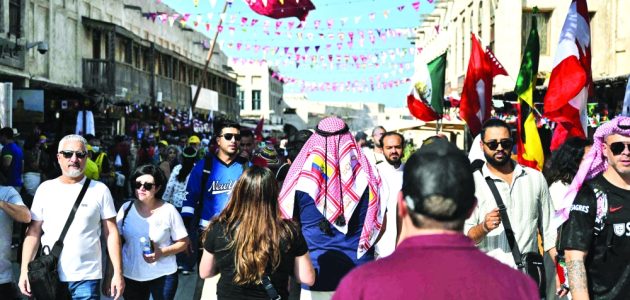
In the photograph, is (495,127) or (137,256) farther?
(137,256)

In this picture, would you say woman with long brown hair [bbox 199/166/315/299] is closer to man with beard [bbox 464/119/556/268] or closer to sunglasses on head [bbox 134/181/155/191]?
man with beard [bbox 464/119/556/268]

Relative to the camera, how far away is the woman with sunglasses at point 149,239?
5898 millimetres

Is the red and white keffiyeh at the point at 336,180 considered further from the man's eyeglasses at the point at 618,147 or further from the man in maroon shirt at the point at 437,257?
the man in maroon shirt at the point at 437,257

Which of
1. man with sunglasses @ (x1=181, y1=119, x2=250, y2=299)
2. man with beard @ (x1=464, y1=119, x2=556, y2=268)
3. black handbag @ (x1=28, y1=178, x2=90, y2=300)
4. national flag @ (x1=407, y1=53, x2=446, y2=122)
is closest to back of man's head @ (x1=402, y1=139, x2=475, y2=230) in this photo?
man with beard @ (x1=464, y1=119, x2=556, y2=268)

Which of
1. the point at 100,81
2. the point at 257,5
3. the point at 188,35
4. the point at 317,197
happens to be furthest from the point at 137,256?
the point at 188,35

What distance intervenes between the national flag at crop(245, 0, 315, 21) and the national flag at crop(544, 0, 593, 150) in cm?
1064

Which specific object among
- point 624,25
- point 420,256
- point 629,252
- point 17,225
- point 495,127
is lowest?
point 17,225

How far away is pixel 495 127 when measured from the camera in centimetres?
542

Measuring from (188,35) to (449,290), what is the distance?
4376cm

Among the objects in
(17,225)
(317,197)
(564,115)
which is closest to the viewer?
(317,197)

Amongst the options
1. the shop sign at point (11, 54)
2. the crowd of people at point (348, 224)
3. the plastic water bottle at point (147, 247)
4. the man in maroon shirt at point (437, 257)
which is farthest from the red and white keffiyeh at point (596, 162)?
the shop sign at point (11, 54)

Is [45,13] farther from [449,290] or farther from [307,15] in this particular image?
[449,290]

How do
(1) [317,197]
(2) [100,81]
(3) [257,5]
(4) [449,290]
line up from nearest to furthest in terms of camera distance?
(4) [449,290] < (1) [317,197] < (3) [257,5] < (2) [100,81]

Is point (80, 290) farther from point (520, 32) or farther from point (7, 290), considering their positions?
point (520, 32)
